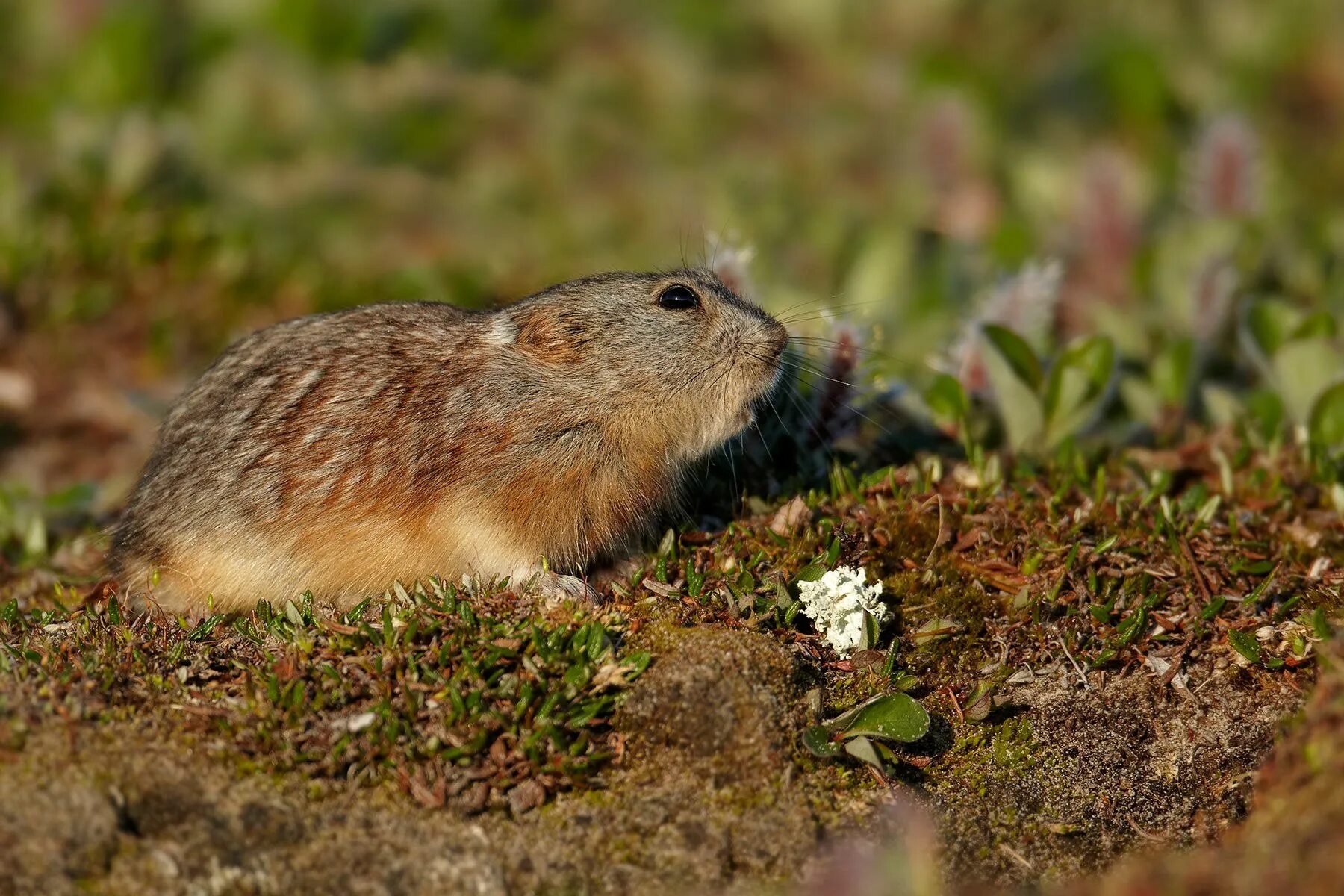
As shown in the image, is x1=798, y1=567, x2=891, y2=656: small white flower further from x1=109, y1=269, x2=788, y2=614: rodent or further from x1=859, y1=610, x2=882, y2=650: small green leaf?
x1=109, y1=269, x2=788, y2=614: rodent

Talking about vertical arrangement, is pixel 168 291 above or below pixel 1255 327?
below

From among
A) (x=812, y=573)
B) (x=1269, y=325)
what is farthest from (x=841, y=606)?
(x=1269, y=325)

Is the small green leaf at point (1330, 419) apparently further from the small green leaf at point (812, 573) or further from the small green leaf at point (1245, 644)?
the small green leaf at point (812, 573)

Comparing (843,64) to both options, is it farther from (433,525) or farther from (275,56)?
(433,525)

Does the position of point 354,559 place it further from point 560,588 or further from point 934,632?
point 934,632

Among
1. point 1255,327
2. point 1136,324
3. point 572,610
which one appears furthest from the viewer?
point 1136,324

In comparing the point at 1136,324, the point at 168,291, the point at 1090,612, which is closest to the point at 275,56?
the point at 168,291

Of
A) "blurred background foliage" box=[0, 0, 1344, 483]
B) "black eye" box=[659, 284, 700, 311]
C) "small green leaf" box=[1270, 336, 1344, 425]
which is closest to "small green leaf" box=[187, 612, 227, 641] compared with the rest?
Result: "black eye" box=[659, 284, 700, 311]
